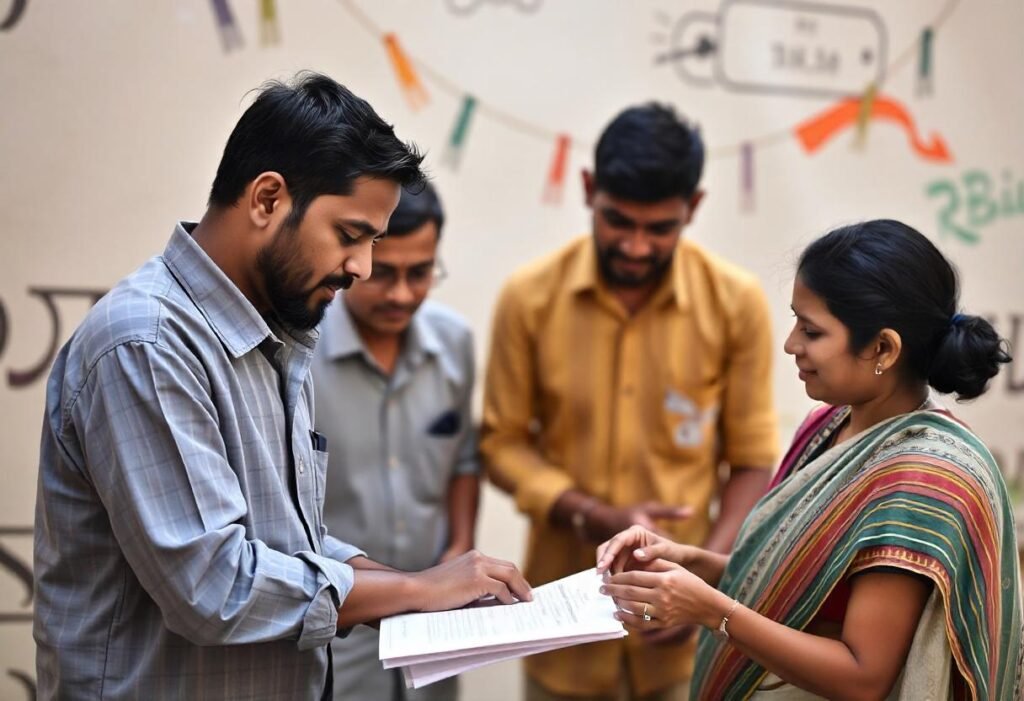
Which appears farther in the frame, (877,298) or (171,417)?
(877,298)

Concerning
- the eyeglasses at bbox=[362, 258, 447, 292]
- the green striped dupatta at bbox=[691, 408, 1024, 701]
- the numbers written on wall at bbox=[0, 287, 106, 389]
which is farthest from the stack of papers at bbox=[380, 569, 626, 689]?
the numbers written on wall at bbox=[0, 287, 106, 389]

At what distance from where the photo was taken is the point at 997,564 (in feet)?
5.61

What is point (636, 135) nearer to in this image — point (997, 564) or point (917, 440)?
point (917, 440)

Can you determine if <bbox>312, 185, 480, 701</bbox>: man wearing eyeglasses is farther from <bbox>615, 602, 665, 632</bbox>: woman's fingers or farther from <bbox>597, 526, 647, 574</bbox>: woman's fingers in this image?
<bbox>615, 602, 665, 632</bbox>: woman's fingers

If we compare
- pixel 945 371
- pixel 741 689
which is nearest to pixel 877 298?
pixel 945 371

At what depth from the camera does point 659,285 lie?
277cm

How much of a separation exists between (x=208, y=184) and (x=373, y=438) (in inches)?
39.7

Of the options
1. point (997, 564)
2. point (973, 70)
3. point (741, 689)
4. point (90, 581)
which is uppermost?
point (973, 70)

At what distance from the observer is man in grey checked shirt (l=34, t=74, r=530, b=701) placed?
136 cm

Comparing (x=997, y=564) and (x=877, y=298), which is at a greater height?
(x=877, y=298)

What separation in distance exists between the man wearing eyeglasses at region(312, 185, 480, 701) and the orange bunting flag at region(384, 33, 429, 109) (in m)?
0.76

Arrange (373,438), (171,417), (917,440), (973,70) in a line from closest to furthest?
(171,417)
(917,440)
(373,438)
(973,70)

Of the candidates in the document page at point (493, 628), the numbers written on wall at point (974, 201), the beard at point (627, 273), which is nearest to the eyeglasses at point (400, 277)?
the beard at point (627, 273)

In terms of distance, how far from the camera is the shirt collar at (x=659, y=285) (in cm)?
275
